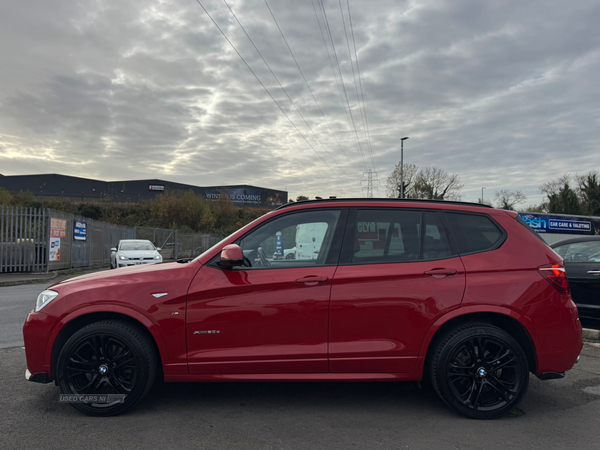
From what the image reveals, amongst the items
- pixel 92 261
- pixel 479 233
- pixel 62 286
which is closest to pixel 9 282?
pixel 92 261

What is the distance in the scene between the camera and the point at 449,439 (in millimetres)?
3260

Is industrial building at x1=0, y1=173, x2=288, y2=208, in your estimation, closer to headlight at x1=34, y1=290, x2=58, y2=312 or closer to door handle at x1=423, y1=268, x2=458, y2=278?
headlight at x1=34, y1=290, x2=58, y2=312

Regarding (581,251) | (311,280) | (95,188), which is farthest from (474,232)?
(95,188)

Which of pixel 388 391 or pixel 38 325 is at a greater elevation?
pixel 38 325

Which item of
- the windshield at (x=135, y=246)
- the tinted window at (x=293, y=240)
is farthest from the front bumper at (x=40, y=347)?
the windshield at (x=135, y=246)

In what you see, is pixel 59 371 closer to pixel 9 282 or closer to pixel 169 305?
pixel 169 305

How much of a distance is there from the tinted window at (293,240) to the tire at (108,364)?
113 cm

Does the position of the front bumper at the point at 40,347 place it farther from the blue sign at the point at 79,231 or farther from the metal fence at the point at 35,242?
the blue sign at the point at 79,231

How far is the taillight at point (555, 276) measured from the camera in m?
3.76

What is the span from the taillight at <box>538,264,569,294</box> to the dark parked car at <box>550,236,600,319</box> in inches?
129

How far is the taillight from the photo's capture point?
3762 mm

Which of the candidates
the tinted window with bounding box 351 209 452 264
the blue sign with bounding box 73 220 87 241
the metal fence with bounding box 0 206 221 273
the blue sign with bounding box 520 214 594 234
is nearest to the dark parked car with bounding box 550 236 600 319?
the tinted window with bounding box 351 209 452 264

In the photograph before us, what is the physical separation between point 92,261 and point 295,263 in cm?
2148

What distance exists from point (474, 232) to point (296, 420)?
2.21 metres
